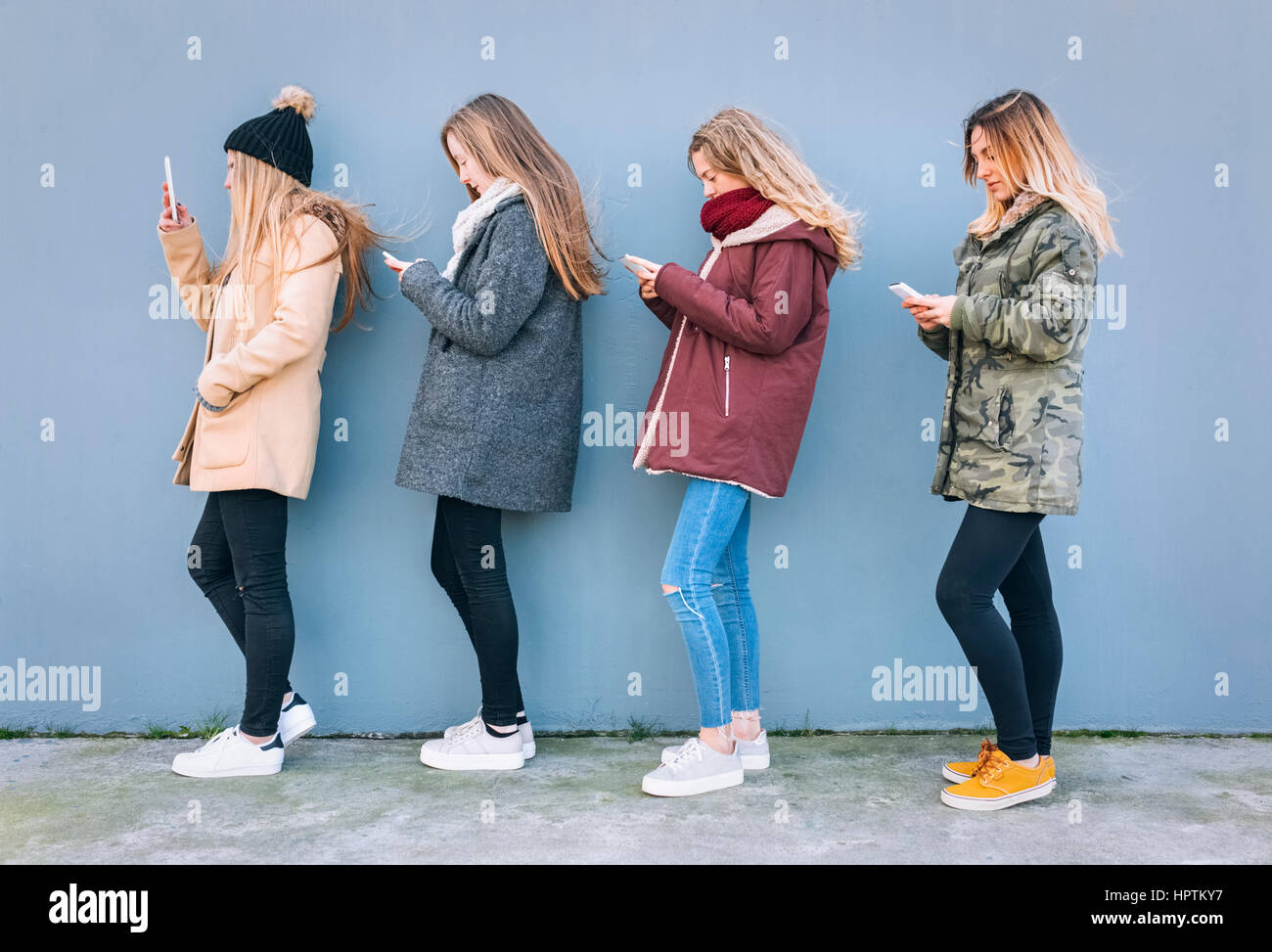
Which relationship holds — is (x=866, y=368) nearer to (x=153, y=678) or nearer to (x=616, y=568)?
(x=616, y=568)

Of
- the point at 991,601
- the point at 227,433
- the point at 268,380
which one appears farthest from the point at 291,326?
the point at 991,601

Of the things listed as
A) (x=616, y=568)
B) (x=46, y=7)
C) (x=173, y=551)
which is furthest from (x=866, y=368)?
(x=46, y=7)

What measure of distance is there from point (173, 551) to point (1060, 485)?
2.58m

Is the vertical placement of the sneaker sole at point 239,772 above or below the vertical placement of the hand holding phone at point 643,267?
below

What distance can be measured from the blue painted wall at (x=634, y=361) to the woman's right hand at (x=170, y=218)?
177mm

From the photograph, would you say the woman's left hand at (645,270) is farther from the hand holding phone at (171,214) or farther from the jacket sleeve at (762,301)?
the hand holding phone at (171,214)

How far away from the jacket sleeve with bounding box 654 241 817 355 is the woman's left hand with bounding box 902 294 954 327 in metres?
0.26

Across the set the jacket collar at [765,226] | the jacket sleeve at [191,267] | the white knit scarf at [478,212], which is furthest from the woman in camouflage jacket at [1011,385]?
the jacket sleeve at [191,267]

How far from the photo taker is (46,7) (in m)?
3.22

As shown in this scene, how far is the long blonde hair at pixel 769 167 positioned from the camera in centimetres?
267

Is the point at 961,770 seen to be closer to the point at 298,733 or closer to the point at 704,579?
the point at 704,579

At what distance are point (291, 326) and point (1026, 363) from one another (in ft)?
6.20

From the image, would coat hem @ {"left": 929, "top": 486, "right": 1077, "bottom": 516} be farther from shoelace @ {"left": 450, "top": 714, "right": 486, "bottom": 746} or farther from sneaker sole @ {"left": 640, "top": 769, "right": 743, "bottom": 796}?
shoelace @ {"left": 450, "top": 714, "right": 486, "bottom": 746}

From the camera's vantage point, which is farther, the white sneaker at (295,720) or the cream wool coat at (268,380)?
the white sneaker at (295,720)
